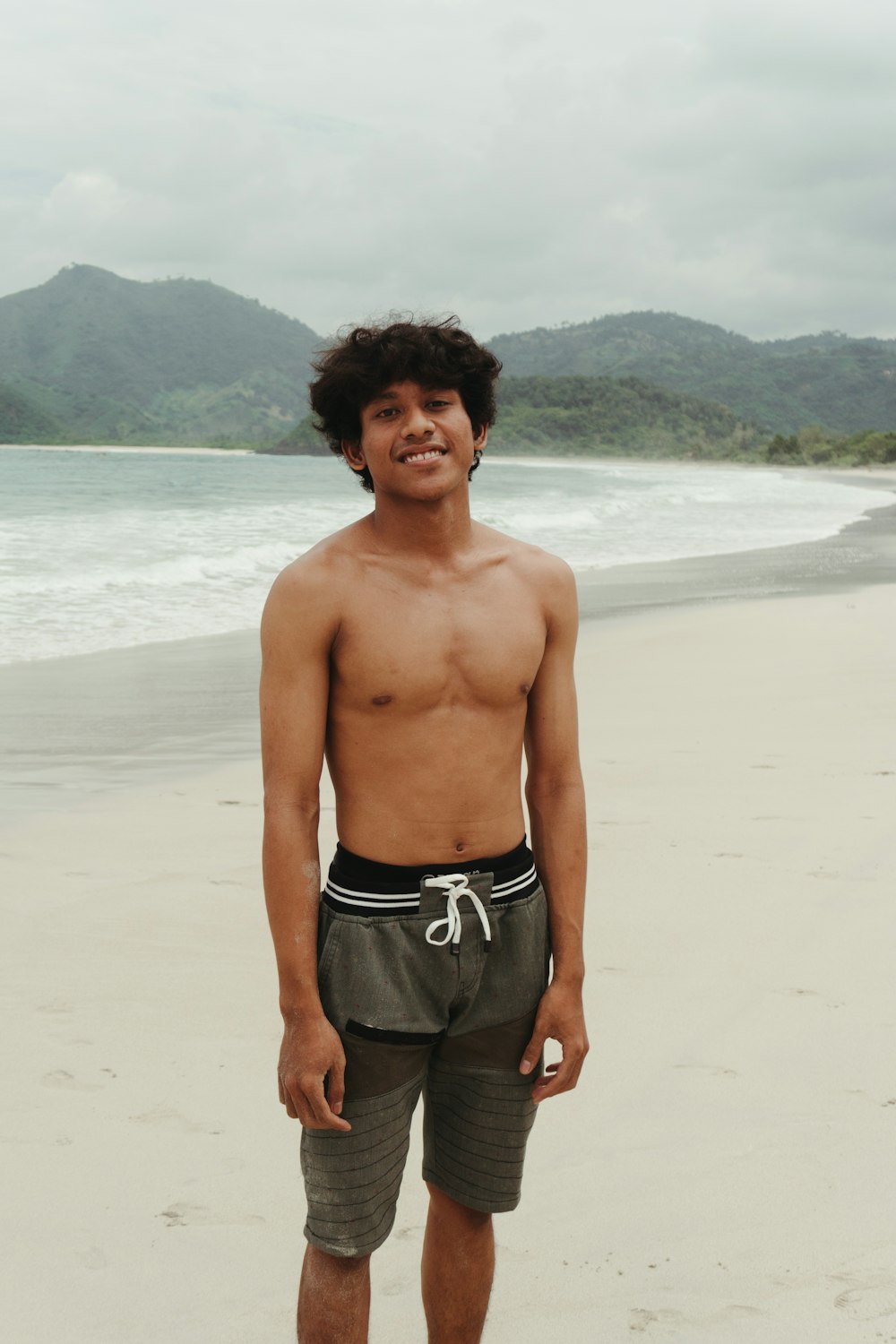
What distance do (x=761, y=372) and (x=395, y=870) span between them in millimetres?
173517

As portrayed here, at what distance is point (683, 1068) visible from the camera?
3270mm

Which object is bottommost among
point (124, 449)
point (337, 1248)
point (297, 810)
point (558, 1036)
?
point (337, 1248)

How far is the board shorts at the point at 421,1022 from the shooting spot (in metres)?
1.96

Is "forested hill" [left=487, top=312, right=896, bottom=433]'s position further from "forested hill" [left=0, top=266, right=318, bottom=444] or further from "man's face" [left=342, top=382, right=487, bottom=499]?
"man's face" [left=342, top=382, right=487, bottom=499]

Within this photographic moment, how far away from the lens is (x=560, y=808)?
2.20 m

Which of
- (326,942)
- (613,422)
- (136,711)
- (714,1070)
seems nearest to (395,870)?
(326,942)

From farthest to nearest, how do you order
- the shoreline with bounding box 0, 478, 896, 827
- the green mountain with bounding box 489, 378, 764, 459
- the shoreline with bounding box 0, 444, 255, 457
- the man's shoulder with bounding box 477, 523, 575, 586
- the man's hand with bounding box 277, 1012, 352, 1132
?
1. the green mountain with bounding box 489, 378, 764, 459
2. the shoreline with bounding box 0, 444, 255, 457
3. the shoreline with bounding box 0, 478, 896, 827
4. the man's shoulder with bounding box 477, 523, 575, 586
5. the man's hand with bounding box 277, 1012, 352, 1132

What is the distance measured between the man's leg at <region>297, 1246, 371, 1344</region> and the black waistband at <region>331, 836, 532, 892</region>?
2.00 ft

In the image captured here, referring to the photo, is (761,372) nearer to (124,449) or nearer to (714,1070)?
(124,449)

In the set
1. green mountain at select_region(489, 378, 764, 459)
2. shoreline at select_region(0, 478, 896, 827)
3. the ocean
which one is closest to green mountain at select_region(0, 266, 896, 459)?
green mountain at select_region(489, 378, 764, 459)

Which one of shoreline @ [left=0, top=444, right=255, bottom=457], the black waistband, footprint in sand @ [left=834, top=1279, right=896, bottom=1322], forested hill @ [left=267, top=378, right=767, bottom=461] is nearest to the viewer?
the black waistband

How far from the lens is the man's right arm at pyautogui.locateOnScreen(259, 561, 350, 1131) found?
1922 mm

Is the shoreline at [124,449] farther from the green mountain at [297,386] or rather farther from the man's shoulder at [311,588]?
the man's shoulder at [311,588]

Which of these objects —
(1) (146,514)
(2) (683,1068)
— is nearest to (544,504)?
(1) (146,514)
